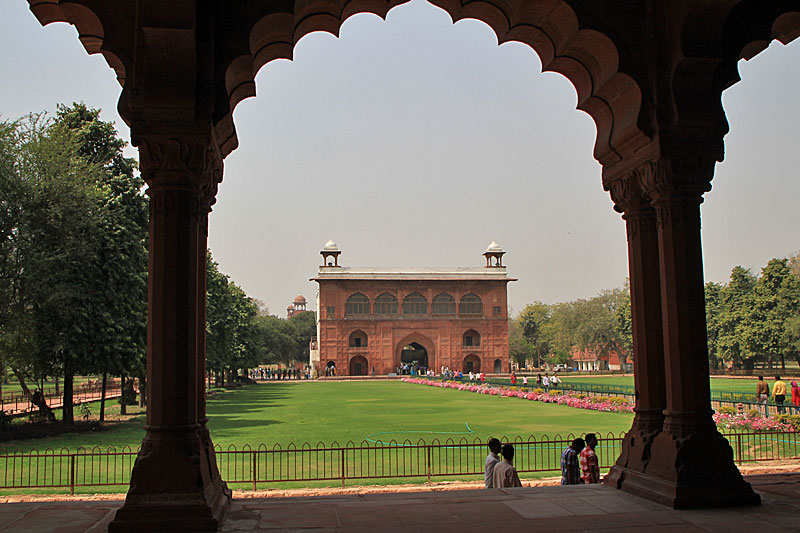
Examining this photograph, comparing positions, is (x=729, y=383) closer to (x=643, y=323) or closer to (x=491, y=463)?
(x=491, y=463)

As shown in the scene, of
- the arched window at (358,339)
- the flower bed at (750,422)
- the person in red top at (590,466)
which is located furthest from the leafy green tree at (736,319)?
the person in red top at (590,466)

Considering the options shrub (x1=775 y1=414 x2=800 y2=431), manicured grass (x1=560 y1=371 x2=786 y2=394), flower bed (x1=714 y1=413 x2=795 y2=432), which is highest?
shrub (x1=775 y1=414 x2=800 y2=431)

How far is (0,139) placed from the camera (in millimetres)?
16094

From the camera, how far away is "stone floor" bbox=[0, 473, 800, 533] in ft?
14.6

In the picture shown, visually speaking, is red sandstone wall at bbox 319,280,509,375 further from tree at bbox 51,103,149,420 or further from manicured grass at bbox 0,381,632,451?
tree at bbox 51,103,149,420

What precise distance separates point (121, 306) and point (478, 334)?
45.9 meters

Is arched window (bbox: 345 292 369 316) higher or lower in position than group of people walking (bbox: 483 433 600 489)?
higher

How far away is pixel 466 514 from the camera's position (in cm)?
481

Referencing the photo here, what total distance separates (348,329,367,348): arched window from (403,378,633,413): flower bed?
72.9 feet

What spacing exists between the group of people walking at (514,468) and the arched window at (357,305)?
52.5 metres

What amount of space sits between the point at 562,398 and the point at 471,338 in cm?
3599

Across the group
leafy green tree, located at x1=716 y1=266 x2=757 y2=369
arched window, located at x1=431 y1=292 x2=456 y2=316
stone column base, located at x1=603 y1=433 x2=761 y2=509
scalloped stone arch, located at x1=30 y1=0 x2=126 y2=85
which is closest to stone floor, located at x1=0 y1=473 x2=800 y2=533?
stone column base, located at x1=603 y1=433 x2=761 y2=509

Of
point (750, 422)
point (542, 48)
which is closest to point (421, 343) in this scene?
point (750, 422)

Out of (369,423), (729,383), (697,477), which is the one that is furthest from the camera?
(729,383)
